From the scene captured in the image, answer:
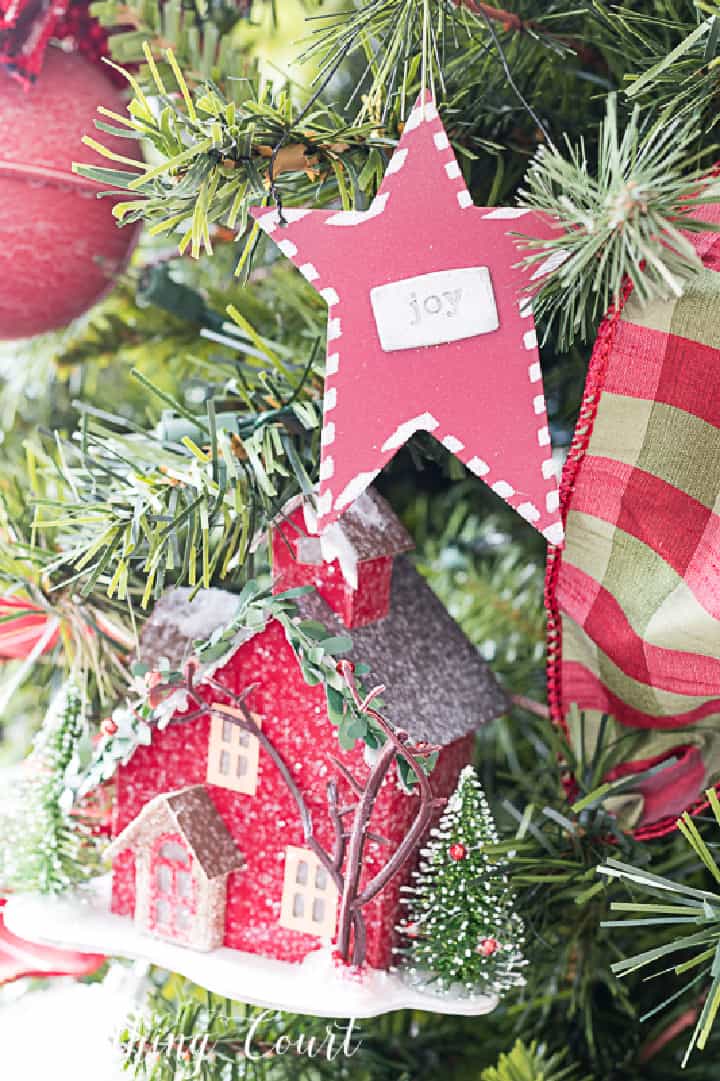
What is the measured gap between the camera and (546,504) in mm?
473

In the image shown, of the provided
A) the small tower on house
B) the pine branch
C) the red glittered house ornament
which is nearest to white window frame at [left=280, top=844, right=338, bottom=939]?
the red glittered house ornament

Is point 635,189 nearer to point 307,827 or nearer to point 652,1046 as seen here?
point 307,827

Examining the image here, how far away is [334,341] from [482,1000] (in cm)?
34

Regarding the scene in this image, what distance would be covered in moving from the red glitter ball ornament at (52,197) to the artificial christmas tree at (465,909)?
35 centimetres

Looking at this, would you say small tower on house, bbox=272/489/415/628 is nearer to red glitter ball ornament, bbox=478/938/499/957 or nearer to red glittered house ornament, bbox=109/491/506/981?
red glittered house ornament, bbox=109/491/506/981

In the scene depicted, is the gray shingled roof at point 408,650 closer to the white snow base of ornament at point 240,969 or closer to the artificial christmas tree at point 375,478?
the artificial christmas tree at point 375,478

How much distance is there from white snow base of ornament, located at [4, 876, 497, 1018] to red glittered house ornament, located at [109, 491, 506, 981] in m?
0.01

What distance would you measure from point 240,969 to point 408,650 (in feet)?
0.63

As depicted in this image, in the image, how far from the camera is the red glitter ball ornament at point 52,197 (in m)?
0.58

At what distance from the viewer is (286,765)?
58cm

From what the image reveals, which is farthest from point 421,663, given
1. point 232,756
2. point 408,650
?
point 232,756

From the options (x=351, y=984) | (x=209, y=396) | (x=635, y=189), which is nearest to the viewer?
(x=635, y=189)

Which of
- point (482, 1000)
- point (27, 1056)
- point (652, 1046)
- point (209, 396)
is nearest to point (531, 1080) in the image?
point (482, 1000)

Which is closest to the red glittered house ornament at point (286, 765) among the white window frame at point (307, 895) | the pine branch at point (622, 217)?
the white window frame at point (307, 895)
